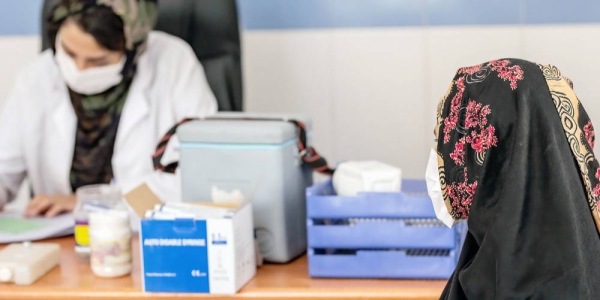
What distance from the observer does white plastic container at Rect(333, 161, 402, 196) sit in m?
1.71

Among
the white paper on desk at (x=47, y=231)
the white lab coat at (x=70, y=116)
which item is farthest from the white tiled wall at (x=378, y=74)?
the white paper on desk at (x=47, y=231)

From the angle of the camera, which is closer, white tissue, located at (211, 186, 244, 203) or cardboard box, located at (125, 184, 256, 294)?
cardboard box, located at (125, 184, 256, 294)

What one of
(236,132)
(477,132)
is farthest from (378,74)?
(477,132)

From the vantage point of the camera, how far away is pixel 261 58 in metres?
2.95

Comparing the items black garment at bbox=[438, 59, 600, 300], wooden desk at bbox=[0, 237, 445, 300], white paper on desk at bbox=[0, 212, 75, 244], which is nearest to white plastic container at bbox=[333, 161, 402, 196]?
wooden desk at bbox=[0, 237, 445, 300]

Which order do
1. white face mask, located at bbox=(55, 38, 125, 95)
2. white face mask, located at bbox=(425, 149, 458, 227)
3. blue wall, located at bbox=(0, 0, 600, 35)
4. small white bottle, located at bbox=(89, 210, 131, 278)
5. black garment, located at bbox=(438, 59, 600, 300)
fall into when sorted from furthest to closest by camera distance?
blue wall, located at bbox=(0, 0, 600, 35)
white face mask, located at bbox=(55, 38, 125, 95)
small white bottle, located at bbox=(89, 210, 131, 278)
white face mask, located at bbox=(425, 149, 458, 227)
black garment, located at bbox=(438, 59, 600, 300)

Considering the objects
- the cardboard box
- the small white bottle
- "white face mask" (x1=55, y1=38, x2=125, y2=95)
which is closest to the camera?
the cardboard box

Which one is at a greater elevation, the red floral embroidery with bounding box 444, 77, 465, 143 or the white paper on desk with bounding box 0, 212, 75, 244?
the red floral embroidery with bounding box 444, 77, 465, 143

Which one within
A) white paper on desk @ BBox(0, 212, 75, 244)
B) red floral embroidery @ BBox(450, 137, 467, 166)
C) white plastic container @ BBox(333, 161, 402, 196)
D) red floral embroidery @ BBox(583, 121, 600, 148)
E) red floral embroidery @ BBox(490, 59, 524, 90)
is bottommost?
white paper on desk @ BBox(0, 212, 75, 244)

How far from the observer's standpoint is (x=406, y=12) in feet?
9.22

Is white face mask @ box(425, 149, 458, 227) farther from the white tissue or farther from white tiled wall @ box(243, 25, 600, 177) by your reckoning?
white tiled wall @ box(243, 25, 600, 177)

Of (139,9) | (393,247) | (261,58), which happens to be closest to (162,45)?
(139,9)

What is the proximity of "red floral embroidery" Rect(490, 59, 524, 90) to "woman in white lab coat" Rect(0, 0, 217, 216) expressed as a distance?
134 centimetres

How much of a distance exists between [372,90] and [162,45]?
2.40 feet
